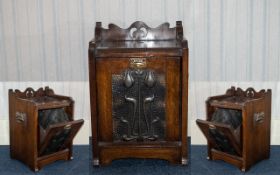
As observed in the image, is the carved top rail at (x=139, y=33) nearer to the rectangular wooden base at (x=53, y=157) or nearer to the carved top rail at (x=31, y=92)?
the carved top rail at (x=31, y=92)

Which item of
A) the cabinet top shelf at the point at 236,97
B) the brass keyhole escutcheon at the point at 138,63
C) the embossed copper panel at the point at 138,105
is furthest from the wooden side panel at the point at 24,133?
the cabinet top shelf at the point at 236,97

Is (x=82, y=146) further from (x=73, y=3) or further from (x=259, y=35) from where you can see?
(x=259, y=35)

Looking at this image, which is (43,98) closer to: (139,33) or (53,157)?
(53,157)

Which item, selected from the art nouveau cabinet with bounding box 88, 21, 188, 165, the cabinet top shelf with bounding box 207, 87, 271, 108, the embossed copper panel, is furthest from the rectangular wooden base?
the cabinet top shelf with bounding box 207, 87, 271, 108

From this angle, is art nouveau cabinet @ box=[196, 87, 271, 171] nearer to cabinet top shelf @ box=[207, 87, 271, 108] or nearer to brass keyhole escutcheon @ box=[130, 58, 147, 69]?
cabinet top shelf @ box=[207, 87, 271, 108]

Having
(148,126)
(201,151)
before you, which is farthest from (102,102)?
(201,151)

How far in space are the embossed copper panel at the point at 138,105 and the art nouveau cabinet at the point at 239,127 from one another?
0.96 feet

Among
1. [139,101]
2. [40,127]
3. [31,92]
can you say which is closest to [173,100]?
[139,101]

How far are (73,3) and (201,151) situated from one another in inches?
57.8

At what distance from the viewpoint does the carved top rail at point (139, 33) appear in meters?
3.05

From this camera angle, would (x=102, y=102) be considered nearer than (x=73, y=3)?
Yes

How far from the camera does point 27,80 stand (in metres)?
3.31

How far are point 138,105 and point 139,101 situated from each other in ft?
0.09

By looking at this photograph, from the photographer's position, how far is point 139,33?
3092 mm
